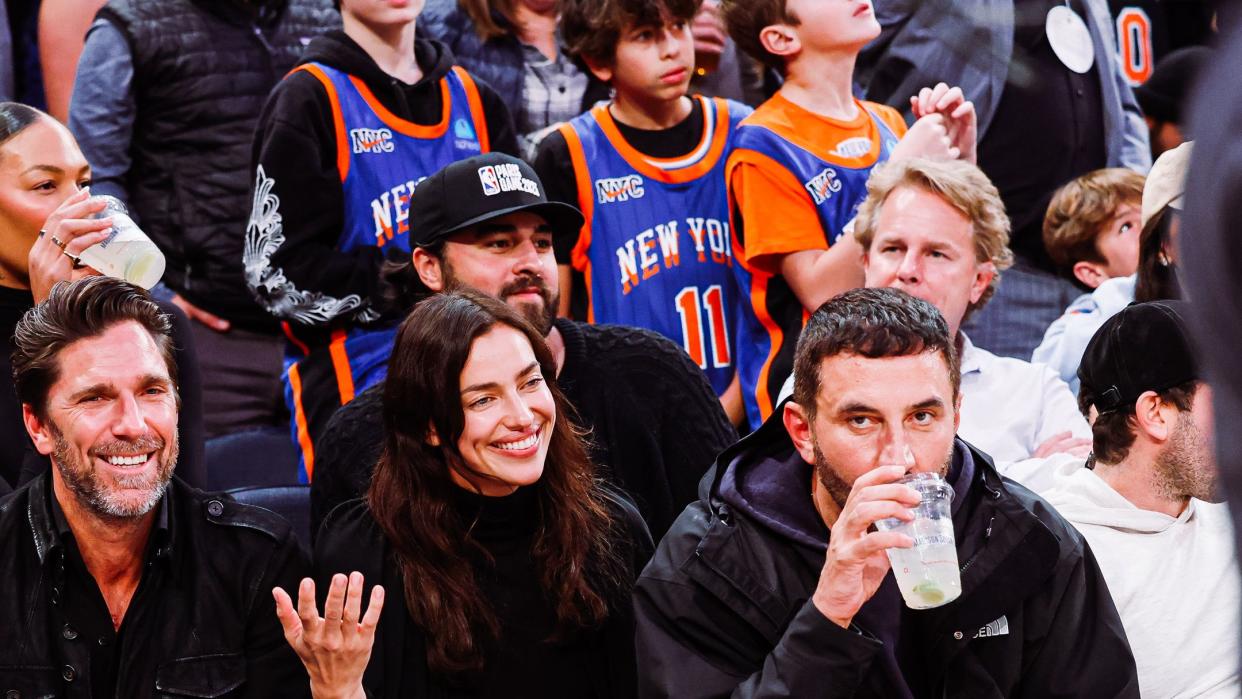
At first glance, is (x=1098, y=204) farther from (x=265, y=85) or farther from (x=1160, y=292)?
(x=265, y=85)

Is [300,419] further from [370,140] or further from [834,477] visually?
[834,477]

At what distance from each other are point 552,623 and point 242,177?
2104 mm

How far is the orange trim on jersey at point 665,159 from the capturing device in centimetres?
434

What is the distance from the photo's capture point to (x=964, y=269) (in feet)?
12.9

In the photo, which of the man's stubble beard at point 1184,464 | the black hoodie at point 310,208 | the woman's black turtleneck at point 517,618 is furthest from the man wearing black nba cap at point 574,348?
the man's stubble beard at point 1184,464

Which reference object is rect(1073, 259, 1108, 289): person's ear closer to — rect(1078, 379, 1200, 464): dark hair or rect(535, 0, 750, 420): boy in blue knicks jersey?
rect(535, 0, 750, 420): boy in blue knicks jersey

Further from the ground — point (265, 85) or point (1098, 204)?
point (265, 85)

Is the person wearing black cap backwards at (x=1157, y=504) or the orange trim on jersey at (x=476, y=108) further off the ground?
the orange trim on jersey at (x=476, y=108)

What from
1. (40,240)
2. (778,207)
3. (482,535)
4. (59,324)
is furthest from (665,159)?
(59,324)

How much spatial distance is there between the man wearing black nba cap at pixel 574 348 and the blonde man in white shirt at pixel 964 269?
0.58 metres

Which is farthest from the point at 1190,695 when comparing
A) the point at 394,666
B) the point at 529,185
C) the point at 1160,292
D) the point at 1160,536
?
the point at 529,185

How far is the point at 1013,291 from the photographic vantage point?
194 inches

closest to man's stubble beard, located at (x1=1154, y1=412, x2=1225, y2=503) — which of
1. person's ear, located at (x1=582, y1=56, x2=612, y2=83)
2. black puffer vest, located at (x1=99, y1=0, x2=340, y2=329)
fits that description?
person's ear, located at (x1=582, y1=56, x2=612, y2=83)

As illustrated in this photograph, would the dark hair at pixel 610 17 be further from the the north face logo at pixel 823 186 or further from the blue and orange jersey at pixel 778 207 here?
the the north face logo at pixel 823 186
